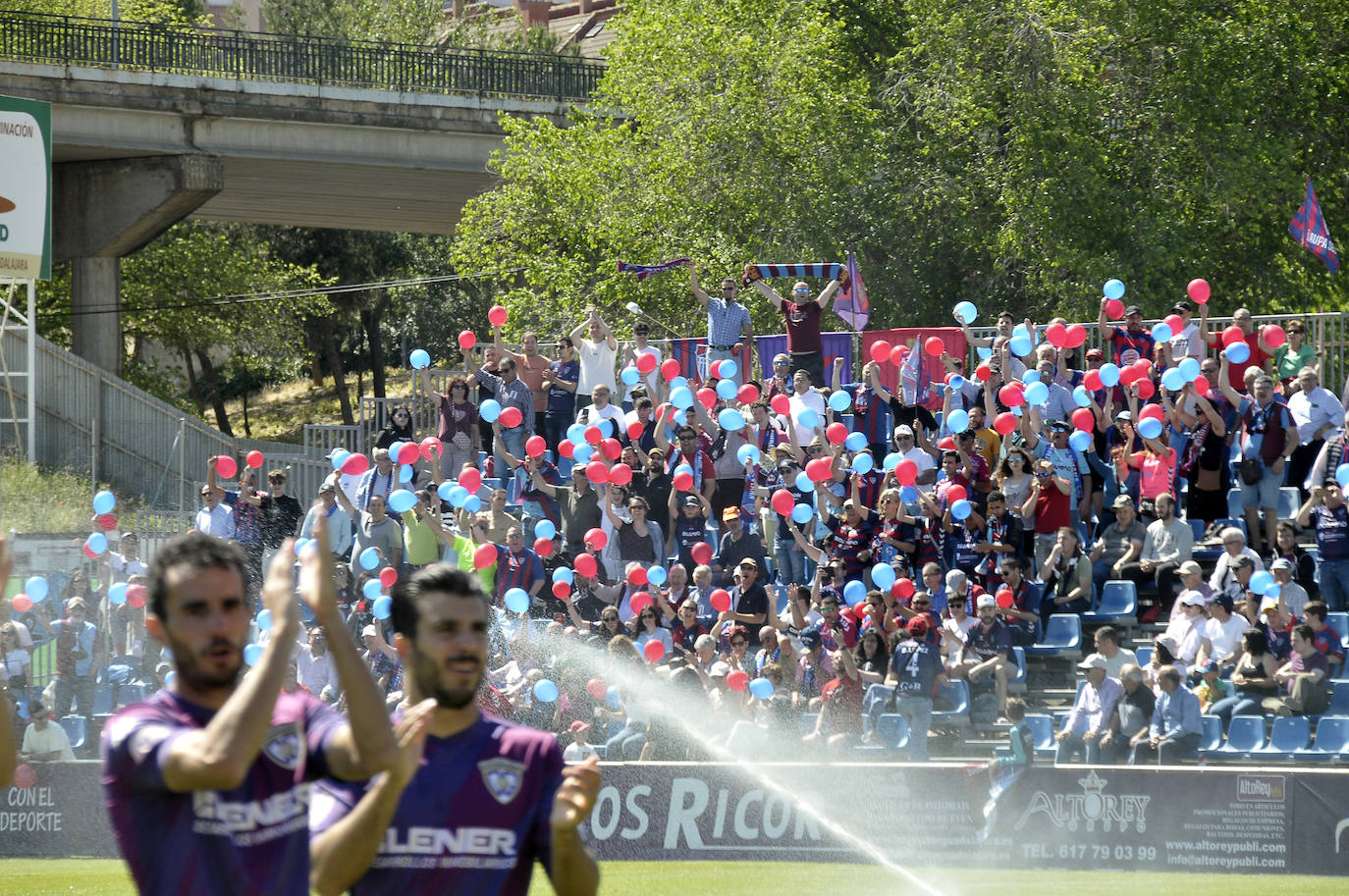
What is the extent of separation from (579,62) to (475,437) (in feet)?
50.7

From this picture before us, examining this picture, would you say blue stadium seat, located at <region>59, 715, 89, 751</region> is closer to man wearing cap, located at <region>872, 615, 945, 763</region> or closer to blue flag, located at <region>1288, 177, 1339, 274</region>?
man wearing cap, located at <region>872, 615, 945, 763</region>

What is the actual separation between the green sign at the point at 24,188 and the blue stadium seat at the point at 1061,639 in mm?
15429

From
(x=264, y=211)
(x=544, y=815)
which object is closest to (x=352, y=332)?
(x=264, y=211)

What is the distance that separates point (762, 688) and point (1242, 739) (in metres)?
3.86

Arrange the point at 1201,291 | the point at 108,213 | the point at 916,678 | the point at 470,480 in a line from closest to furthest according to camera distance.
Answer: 1. the point at 916,678
2. the point at 1201,291
3. the point at 470,480
4. the point at 108,213

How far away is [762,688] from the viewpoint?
14219mm

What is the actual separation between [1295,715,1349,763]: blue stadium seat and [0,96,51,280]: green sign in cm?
1807

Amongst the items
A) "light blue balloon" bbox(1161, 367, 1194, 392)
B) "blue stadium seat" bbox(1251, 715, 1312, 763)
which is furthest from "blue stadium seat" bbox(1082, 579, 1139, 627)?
"blue stadium seat" bbox(1251, 715, 1312, 763)

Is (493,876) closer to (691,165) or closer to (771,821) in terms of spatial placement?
(771,821)

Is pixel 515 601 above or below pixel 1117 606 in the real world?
below

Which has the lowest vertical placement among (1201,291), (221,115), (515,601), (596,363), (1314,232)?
(515,601)

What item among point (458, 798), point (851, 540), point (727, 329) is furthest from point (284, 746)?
point (727, 329)

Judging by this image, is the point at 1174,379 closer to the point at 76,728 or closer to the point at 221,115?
the point at 76,728

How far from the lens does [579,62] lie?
32.7 m
